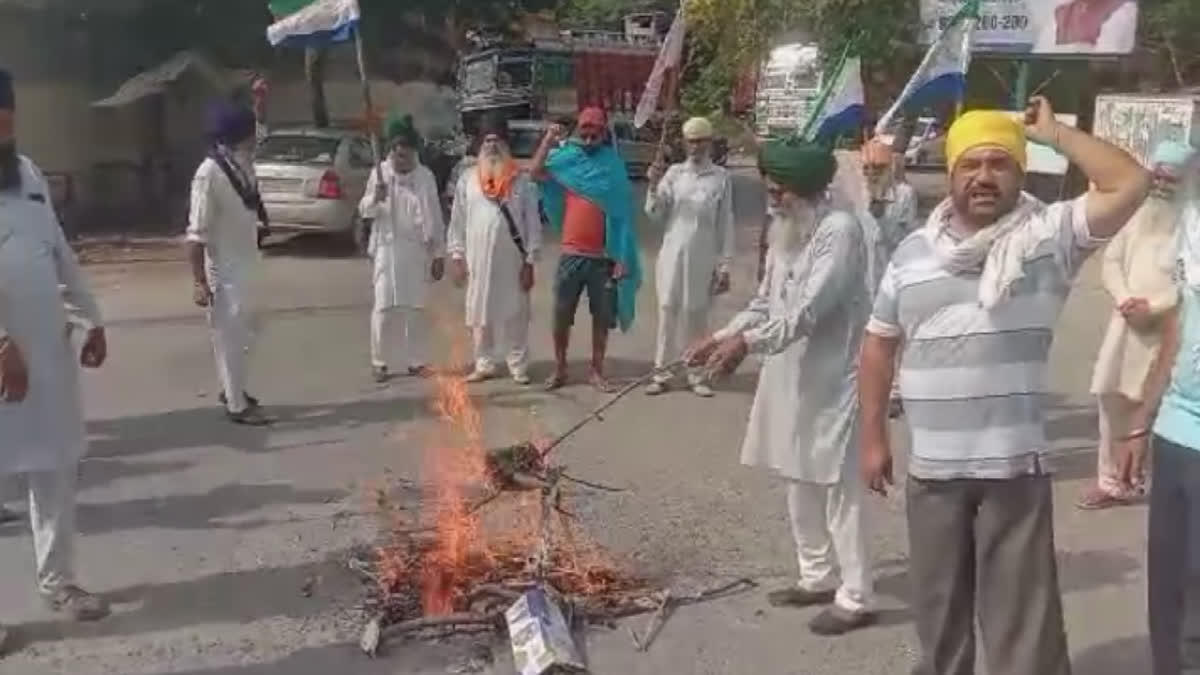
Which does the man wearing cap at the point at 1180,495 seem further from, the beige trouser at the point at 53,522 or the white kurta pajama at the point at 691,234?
the white kurta pajama at the point at 691,234

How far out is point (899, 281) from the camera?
4531 millimetres

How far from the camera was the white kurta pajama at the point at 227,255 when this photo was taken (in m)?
9.34

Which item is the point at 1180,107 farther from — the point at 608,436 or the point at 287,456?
the point at 287,456

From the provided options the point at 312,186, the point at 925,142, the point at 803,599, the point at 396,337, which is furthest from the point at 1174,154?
the point at 312,186

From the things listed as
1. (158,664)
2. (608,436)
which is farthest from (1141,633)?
(608,436)

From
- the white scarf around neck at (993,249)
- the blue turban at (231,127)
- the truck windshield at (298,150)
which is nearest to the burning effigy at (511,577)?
the white scarf around neck at (993,249)

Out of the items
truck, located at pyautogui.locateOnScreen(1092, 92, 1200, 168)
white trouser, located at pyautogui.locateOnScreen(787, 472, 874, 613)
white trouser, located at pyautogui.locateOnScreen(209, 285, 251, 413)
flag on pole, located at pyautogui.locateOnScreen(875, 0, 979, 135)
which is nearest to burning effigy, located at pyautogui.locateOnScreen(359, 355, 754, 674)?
white trouser, located at pyautogui.locateOnScreen(787, 472, 874, 613)

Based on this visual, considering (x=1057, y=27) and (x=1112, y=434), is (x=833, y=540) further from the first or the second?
(x=1057, y=27)

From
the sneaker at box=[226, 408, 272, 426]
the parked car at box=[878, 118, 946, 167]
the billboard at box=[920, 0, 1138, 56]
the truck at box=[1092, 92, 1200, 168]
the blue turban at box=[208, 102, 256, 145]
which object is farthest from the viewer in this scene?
the billboard at box=[920, 0, 1138, 56]

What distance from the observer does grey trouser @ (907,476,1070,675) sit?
4.45m

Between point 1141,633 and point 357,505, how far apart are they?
3.83m

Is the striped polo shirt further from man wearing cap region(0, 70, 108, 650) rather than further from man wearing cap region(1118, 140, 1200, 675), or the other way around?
man wearing cap region(0, 70, 108, 650)

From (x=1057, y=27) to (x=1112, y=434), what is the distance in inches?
447

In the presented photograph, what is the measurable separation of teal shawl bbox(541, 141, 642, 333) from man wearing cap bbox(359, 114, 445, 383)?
0.97 meters
